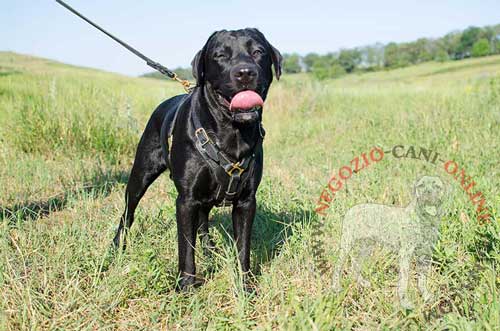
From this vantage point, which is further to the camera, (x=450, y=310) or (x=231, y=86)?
(x=231, y=86)

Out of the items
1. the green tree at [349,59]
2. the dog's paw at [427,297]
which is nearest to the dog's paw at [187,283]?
the dog's paw at [427,297]

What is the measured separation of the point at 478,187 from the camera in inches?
147

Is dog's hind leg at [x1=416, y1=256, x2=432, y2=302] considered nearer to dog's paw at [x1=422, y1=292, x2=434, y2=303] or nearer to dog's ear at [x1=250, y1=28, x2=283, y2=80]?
dog's paw at [x1=422, y1=292, x2=434, y2=303]

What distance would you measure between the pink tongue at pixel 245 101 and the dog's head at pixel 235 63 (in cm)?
5

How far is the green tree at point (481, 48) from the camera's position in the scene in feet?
165

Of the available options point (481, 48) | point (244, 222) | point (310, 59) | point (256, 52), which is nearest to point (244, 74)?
point (256, 52)

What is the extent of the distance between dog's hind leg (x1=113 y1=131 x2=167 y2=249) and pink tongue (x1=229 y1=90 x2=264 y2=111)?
1.14 meters

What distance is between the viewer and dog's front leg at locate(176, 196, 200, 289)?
259 cm

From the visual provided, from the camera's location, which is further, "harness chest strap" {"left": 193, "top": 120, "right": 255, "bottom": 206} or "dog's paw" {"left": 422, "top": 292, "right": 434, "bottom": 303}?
"harness chest strap" {"left": 193, "top": 120, "right": 255, "bottom": 206}

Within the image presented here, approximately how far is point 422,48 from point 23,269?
60774mm

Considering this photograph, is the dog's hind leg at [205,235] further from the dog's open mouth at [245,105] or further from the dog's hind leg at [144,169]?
the dog's open mouth at [245,105]

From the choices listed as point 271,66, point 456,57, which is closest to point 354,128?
point 271,66

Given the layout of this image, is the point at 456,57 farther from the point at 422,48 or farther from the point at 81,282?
the point at 81,282

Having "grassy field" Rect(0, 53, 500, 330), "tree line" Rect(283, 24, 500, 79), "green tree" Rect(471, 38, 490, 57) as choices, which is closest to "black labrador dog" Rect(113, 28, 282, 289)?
"grassy field" Rect(0, 53, 500, 330)
